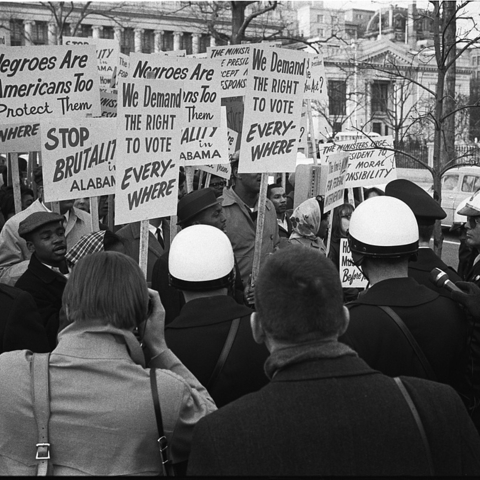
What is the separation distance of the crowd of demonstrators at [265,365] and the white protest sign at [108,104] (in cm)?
560

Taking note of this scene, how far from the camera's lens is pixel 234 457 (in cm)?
180

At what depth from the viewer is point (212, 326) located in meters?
2.98

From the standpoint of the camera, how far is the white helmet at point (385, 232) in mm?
3100

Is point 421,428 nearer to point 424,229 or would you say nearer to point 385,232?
point 385,232

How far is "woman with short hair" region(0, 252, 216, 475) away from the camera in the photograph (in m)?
2.31

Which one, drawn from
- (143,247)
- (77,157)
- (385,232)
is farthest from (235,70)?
(385,232)

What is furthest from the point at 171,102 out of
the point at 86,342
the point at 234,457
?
the point at 234,457

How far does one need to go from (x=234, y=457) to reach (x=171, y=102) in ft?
11.6

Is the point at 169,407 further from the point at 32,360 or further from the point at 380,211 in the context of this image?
the point at 380,211

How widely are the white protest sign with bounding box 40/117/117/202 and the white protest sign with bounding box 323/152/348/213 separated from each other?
7.99 feet

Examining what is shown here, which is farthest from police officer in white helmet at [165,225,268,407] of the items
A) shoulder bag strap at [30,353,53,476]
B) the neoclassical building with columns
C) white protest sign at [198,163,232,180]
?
the neoclassical building with columns

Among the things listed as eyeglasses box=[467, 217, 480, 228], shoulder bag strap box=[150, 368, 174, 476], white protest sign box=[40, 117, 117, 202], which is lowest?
shoulder bag strap box=[150, 368, 174, 476]

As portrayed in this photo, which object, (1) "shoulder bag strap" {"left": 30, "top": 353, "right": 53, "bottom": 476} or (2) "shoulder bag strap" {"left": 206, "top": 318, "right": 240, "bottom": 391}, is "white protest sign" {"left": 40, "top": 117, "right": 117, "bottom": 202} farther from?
(1) "shoulder bag strap" {"left": 30, "top": 353, "right": 53, "bottom": 476}

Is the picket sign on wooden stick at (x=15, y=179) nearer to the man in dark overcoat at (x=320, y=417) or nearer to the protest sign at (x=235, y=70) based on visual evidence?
the protest sign at (x=235, y=70)
